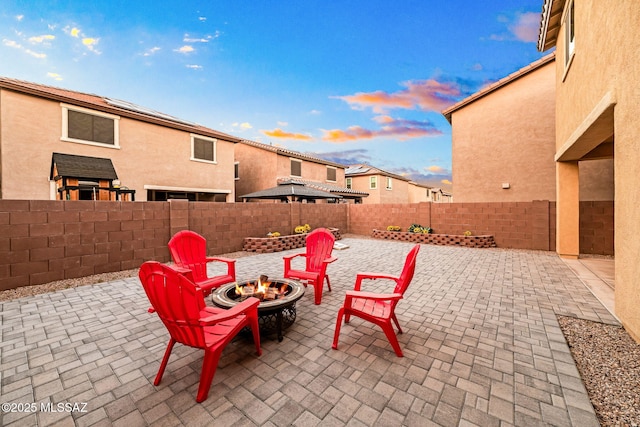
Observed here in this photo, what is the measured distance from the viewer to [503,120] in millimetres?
11547

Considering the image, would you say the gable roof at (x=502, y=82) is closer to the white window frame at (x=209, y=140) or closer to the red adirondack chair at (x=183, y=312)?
the white window frame at (x=209, y=140)

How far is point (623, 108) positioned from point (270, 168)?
1650 centimetres

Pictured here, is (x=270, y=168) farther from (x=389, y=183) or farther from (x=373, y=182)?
(x=389, y=183)

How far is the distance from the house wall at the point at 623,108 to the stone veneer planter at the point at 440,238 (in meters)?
6.17

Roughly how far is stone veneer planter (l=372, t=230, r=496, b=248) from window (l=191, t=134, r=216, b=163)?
10296 millimetres

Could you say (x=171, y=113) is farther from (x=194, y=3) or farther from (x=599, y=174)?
(x=599, y=174)

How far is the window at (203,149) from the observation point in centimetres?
1356

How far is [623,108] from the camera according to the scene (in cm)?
313

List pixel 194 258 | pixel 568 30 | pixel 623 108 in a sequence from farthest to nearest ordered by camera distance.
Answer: pixel 568 30 → pixel 194 258 → pixel 623 108

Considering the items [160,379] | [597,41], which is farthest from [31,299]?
[597,41]

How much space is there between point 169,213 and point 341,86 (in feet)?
56.3

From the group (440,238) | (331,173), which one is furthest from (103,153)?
(331,173)

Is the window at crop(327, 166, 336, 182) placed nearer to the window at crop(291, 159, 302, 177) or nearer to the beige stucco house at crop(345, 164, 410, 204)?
the window at crop(291, 159, 302, 177)

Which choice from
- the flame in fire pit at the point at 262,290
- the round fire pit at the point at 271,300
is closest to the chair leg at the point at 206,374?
the round fire pit at the point at 271,300
